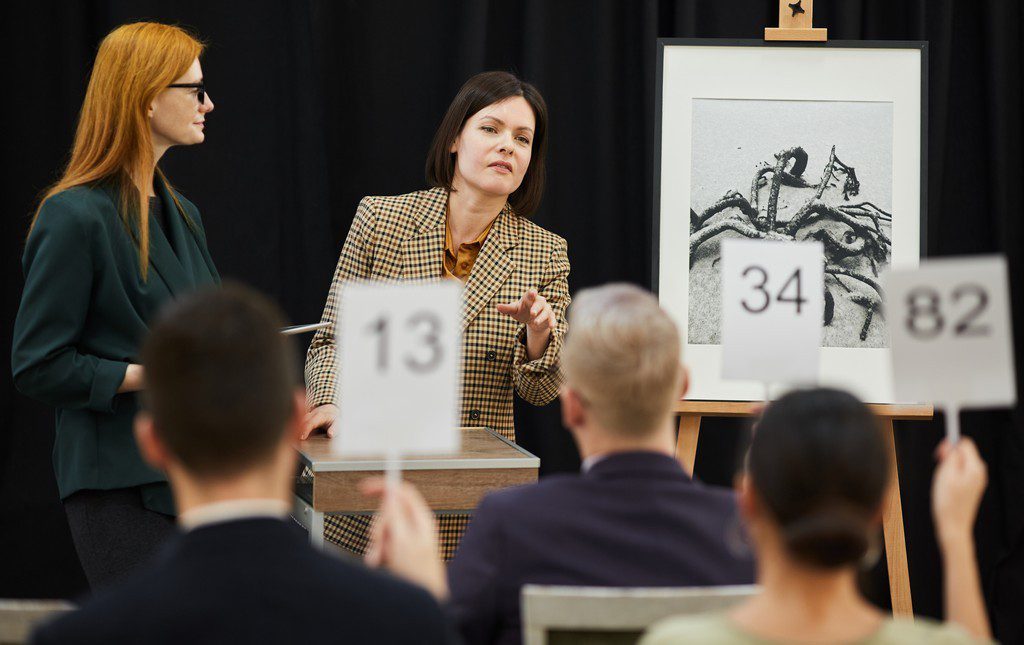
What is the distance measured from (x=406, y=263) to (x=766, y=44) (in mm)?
1160

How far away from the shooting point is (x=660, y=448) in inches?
60.9

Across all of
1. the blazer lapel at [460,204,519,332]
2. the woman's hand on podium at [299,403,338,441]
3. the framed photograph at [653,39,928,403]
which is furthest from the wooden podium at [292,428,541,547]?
the framed photograph at [653,39,928,403]

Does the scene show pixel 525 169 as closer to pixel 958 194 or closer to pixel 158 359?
pixel 958 194

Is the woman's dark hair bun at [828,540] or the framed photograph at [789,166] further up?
the framed photograph at [789,166]

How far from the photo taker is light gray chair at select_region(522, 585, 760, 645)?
1.27 meters

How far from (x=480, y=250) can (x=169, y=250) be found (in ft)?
3.17

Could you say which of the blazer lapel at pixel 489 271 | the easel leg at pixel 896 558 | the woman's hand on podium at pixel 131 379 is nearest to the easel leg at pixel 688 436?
the easel leg at pixel 896 558

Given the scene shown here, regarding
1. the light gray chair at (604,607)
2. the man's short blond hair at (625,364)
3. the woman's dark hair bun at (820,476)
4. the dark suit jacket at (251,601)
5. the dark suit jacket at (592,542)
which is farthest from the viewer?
the man's short blond hair at (625,364)

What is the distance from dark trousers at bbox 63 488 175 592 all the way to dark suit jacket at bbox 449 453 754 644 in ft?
2.93

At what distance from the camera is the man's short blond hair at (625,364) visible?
1.54 m

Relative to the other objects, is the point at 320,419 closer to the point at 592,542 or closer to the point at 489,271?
the point at 489,271

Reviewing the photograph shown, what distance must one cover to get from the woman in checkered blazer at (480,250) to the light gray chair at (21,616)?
1616 mm

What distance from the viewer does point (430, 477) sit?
238 cm

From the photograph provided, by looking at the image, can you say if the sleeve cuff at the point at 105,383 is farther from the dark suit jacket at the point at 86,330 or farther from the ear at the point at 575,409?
the ear at the point at 575,409
